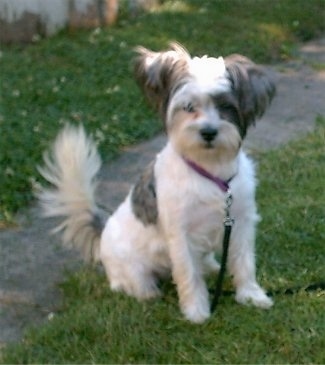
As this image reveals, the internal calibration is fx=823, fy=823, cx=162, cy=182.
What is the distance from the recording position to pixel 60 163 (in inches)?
170

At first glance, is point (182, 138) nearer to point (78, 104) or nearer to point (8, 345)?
point (8, 345)

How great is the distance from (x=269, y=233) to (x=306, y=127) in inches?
95.7

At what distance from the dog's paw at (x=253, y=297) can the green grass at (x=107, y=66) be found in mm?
1791

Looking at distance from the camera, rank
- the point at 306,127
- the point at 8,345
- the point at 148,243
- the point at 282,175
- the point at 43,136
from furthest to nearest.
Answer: the point at 306,127, the point at 43,136, the point at 282,175, the point at 148,243, the point at 8,345

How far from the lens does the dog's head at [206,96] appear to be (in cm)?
360

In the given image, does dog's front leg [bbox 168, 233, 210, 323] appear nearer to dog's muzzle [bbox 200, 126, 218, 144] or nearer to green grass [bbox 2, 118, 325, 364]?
A: green grass [bbox 2, 118, 325, 364]

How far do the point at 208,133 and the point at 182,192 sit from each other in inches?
15.3

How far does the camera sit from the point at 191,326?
398 centimetres

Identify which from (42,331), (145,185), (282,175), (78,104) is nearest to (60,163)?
(145,185)

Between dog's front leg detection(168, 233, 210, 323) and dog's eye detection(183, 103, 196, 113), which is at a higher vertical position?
dog's eye detection(183, 103, 196, 113)

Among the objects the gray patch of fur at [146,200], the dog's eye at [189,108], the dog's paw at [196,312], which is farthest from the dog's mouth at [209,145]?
the dog's paw at [196,312]

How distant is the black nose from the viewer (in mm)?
3574

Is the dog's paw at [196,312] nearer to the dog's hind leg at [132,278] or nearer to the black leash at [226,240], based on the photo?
the black leash at [226,240]

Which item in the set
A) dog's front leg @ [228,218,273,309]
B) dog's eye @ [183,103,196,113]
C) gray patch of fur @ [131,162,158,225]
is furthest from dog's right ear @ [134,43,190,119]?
dog's front leg @ [228,218,273,309]
